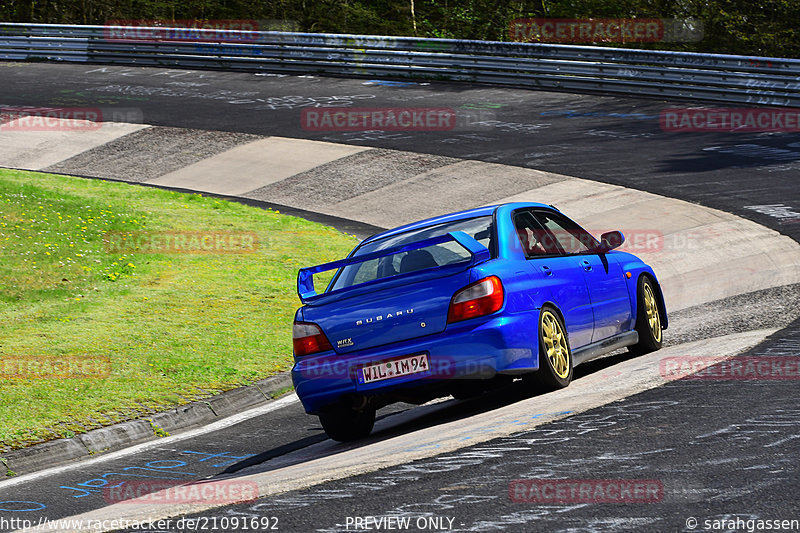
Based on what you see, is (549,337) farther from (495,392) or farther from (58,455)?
(58,455)

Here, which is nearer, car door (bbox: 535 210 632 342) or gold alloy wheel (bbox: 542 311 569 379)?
gold alloy wheel (bbox: 542 311 569 379)

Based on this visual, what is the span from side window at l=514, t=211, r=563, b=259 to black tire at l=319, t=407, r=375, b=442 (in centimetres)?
171

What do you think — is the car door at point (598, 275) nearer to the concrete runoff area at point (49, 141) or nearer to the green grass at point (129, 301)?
the green grass at point (129, 301)

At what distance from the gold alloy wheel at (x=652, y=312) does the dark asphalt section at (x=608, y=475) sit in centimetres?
247

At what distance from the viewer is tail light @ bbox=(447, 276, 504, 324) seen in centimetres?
704

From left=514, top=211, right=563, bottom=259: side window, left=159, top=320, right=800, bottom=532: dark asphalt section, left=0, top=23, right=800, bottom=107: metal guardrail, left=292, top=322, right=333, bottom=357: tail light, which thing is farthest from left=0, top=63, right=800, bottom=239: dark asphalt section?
left=292, top=322, right=333, bottom=357: tail light

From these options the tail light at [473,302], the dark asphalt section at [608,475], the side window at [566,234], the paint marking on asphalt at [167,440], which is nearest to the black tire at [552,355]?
the tail light at [473,302]

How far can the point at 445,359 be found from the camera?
7.00 metres

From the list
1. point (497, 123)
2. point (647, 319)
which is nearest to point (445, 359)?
point (647, 319)

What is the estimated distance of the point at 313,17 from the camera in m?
41.1

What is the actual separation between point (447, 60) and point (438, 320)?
21.0 m

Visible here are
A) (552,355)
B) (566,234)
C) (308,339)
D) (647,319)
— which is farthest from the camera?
(647,319)

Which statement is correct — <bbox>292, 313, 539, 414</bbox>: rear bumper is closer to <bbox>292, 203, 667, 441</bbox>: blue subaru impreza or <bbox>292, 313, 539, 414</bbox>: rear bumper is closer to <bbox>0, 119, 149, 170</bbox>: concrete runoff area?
<bbox>292, 203, 667, 441</bbox>: blue subaru impreza

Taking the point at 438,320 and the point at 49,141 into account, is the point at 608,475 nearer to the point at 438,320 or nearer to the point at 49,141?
the point at 438,320
